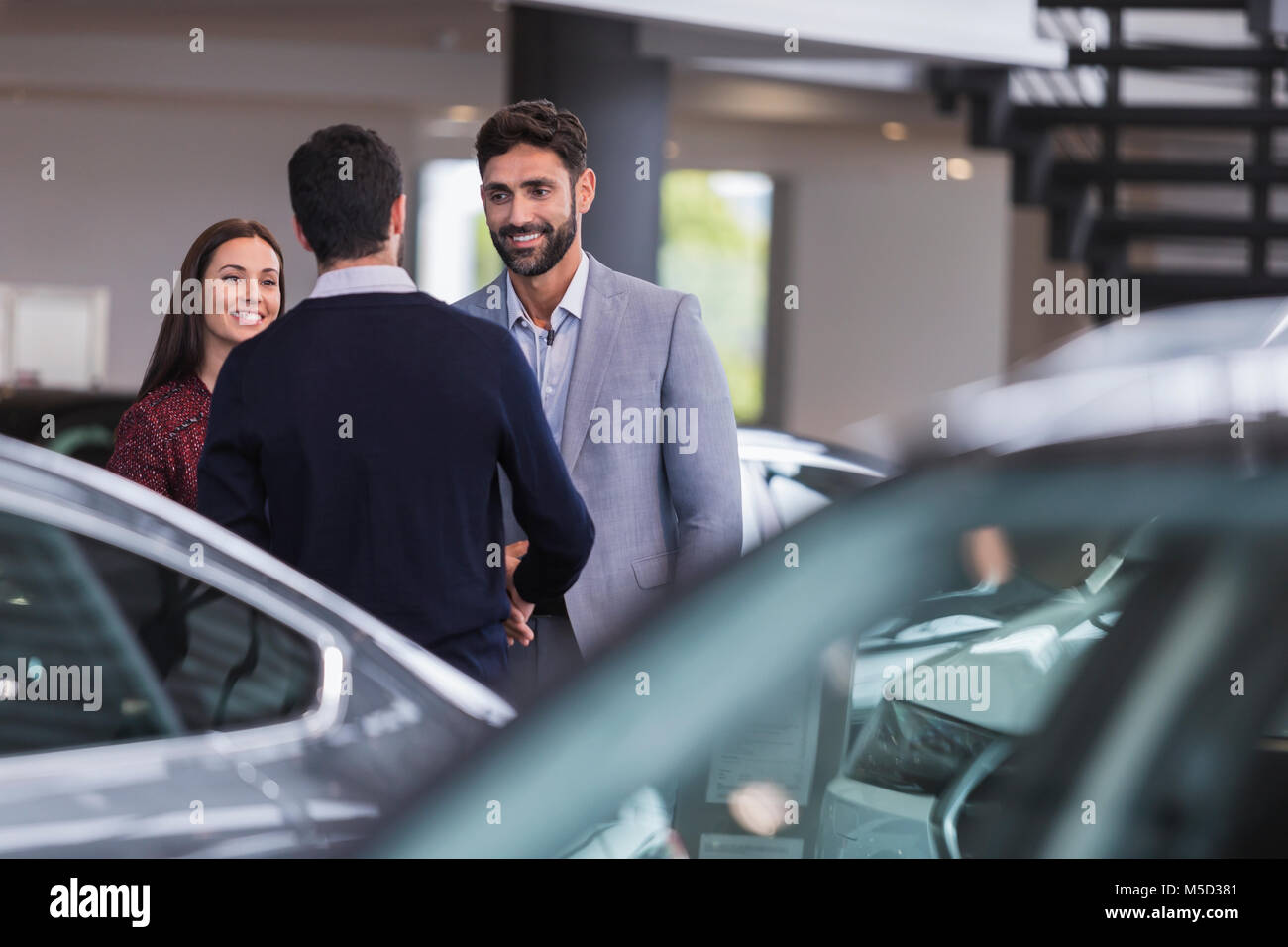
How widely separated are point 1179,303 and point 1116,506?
6089mm

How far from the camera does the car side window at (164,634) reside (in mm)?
1904

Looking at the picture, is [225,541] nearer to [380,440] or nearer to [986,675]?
[380,440]

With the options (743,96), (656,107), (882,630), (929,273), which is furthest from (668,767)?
(929,273)

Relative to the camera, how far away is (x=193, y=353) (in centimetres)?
251

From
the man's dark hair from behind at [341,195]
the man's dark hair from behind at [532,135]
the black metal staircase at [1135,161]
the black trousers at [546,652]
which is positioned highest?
the black metal staircase at [1135,161]

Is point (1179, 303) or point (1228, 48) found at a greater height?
point (1228, 48)

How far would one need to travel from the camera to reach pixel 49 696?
6.16 ft

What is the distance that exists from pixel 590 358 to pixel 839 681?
3.82 ft

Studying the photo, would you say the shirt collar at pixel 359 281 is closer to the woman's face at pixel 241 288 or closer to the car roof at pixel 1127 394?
the woman's face at pixel 241 288

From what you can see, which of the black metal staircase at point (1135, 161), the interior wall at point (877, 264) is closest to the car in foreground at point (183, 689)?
the black metal staircase at point (1135, 161)

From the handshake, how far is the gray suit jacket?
7 cm

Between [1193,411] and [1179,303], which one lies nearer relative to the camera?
[1193,411]
